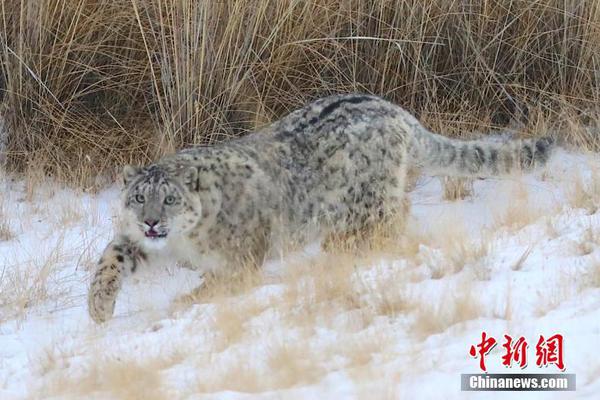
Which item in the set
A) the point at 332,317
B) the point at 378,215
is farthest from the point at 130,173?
the point at 332,317

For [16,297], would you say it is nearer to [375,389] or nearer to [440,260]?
[440,260]

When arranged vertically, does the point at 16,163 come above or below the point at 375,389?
below

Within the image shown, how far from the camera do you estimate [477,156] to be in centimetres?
815

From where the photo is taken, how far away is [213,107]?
929cm

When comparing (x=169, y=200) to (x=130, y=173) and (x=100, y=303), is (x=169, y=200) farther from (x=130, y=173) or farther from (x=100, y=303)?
(x=100, y=303)

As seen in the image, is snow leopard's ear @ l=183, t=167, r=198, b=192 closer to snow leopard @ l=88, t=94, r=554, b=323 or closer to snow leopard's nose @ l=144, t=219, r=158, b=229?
Result: snow leopard @ l=88, t=94, r=554, b=323

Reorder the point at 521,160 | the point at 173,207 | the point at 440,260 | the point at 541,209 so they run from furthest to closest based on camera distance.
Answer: the point at 521,160 < the point at 541,209 < the point at 173,207 < the point at 440,260

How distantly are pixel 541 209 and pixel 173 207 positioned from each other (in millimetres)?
2342

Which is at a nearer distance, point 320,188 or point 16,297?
point 16,297

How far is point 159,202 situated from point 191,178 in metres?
0.29

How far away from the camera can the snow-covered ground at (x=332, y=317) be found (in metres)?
5.15

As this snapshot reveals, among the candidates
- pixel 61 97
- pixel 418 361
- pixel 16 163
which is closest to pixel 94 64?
pixel 61 97

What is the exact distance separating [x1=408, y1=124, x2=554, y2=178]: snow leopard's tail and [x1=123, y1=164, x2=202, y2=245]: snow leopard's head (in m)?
1.73

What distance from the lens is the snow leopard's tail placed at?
809 centimetres
